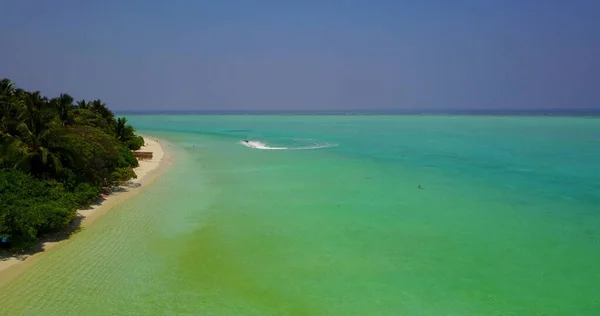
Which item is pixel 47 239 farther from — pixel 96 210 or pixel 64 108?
pixel 64 108

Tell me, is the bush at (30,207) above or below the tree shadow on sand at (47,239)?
above

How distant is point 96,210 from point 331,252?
10623mm

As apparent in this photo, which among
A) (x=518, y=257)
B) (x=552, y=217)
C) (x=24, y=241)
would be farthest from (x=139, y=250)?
(x=552, y=217)

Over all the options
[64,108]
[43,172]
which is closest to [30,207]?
[43,172]

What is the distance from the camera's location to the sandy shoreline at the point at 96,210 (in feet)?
39.6

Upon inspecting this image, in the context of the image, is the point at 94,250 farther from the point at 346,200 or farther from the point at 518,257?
the point at 518,257

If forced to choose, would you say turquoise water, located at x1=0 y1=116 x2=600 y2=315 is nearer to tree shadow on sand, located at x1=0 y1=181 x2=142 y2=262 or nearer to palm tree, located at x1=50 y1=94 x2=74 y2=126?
tree shadow on sand, located at x1=0 y1=181 x2=142 y2=262

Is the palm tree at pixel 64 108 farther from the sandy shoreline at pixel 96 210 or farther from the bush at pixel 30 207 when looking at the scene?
the bush at pixel 30 207

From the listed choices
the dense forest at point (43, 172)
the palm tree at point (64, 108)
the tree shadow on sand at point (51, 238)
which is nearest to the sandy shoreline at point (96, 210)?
the tree shadow on sand at point (51, 238)

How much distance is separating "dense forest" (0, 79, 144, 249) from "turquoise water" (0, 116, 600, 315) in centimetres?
123

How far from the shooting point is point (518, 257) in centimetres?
1340

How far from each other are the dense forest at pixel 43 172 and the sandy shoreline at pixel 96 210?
341 mm

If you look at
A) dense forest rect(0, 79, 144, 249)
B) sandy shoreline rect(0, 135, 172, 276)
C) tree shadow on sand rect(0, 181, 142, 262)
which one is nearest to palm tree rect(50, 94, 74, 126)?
dense forest rect(0, 79, 144, 249)

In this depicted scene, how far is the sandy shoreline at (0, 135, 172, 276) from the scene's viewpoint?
12.1m
